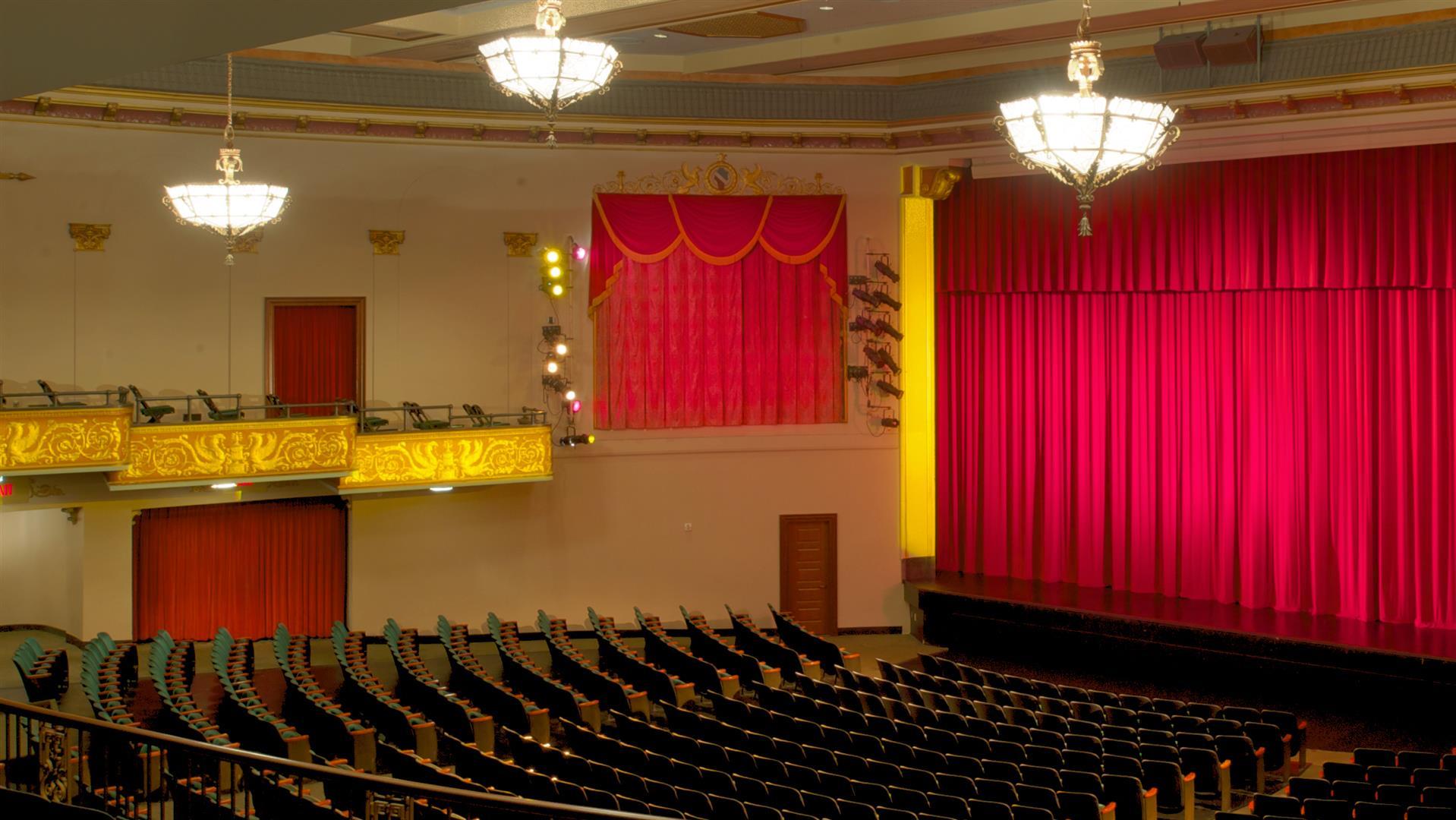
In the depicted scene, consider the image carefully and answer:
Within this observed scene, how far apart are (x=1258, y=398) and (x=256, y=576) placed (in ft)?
34.1

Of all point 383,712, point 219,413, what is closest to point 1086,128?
point 383,712

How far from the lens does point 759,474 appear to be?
1561 centimetres

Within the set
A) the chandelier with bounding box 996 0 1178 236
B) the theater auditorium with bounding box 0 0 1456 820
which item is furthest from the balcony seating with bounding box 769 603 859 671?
the chandelier with bounding box 996 0 1178 236

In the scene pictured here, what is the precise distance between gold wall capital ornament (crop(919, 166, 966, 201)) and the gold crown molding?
92 centimetres

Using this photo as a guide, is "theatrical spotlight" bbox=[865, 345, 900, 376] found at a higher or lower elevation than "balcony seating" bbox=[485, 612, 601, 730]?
higher

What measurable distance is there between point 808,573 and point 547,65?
871 cm

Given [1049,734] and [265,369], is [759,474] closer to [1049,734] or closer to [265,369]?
[265,369]

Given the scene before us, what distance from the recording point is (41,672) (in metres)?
10.5

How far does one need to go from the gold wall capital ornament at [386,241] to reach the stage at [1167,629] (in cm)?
673

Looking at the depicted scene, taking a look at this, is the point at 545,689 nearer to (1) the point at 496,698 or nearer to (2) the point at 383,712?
(1) the point at 496,698

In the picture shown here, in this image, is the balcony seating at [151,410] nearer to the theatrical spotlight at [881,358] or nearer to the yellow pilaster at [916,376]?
the theatrical spotlight at [881,358]

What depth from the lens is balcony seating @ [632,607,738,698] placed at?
37.8 feet

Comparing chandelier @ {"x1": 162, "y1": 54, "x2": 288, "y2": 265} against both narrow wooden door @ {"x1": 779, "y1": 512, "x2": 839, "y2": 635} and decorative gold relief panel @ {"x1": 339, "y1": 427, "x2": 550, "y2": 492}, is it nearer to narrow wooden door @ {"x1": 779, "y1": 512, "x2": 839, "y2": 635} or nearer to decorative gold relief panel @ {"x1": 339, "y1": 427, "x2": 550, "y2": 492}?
decorative gold relief panel @ {"x1": 339, "y1": 427, "x2": 550, "y2": 492}

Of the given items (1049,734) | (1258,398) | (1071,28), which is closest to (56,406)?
(1049,734)
